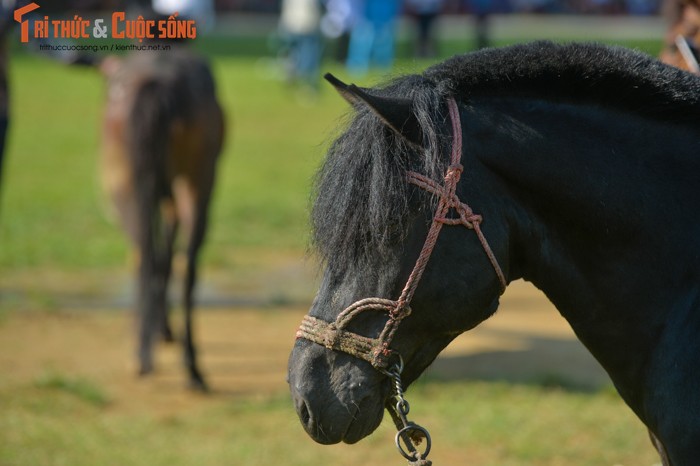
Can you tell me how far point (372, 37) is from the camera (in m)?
23.6

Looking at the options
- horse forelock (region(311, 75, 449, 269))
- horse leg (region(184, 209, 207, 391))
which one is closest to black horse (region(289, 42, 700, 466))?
horse forelock (region(311, 75, 449, 269))

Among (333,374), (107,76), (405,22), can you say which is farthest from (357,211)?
(405,22)

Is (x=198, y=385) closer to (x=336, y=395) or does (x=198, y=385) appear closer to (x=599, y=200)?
(x=336, y=395)

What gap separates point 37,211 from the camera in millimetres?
10852

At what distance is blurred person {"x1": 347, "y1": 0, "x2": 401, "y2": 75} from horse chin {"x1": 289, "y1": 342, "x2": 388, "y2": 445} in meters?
21.1

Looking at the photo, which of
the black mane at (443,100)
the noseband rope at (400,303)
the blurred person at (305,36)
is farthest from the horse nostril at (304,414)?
the blurred person at (305,36)

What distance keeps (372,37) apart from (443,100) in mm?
21687

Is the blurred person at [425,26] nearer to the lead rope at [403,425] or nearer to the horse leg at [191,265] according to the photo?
the horse leg at [191,265]

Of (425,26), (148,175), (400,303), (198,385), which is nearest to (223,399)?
(198,385)

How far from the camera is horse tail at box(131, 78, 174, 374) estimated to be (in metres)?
6.20

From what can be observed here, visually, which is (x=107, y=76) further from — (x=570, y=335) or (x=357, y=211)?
(x=357, y=211)

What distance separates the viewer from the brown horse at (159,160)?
6.24 m

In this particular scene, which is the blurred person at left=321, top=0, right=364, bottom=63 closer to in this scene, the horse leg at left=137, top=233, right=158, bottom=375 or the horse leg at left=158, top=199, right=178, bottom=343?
the horse leg at left=158, top=199, right=178, bottom=343

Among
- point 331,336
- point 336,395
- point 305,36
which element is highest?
point 331,336
